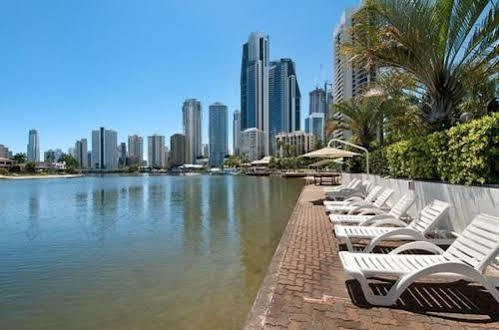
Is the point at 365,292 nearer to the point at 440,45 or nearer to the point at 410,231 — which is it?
the point at 410,231

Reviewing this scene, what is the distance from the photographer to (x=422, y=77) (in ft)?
25.9

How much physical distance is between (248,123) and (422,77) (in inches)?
6093

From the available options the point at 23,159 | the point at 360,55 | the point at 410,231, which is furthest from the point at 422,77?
the point at 23,159

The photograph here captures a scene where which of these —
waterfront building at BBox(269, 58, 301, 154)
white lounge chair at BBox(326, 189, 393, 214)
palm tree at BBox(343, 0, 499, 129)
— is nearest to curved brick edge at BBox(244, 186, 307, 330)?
white lounge chair at BBox(326, 189, 393, 214)

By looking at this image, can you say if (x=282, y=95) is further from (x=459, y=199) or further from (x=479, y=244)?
(x=479, y=244)

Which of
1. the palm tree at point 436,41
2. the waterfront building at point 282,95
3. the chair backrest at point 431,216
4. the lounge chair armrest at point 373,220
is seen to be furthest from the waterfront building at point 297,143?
the chair backrest at point 431,216

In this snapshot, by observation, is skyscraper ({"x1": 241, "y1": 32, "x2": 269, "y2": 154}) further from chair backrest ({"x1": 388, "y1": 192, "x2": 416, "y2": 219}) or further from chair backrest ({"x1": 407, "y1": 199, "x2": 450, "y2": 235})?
chair backrest ({"x1": 407, "y1": 199, "x2": 450, "y2": 235})

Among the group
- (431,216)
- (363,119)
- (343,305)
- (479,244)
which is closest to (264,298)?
(343,305)

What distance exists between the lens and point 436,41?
7.29 metres

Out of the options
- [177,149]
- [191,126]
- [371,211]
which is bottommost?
[371,211]

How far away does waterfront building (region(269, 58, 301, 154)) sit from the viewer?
161m

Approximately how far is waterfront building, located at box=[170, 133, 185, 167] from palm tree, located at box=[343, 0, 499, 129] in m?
173

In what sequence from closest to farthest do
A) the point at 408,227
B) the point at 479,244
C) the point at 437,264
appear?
the point at 437,264
the point at 479,244
the point at 408,227

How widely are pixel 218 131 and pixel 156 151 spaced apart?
37.2m
